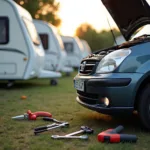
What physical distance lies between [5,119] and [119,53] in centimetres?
215

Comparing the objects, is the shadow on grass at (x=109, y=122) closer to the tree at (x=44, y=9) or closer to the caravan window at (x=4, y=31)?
the caravan window at (x=4, y=31)

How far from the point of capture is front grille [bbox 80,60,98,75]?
16.0ft

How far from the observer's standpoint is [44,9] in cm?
2939

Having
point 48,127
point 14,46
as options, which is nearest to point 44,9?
point 14,46

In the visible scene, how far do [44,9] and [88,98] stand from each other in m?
25.5

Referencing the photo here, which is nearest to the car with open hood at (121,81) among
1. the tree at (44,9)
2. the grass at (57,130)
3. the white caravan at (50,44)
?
the grass at (57,130)

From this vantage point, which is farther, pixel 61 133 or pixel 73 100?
pixel 73 100

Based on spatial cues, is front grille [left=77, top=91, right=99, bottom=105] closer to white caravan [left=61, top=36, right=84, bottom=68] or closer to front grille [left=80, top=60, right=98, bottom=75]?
front grille [left=80, top=60, right=98, bottom=75]

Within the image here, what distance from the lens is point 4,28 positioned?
10.0 meters

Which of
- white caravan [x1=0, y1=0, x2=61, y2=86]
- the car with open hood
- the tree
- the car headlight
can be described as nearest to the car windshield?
the car with open hood

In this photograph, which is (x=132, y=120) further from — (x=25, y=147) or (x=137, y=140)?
(x=25, y=147)

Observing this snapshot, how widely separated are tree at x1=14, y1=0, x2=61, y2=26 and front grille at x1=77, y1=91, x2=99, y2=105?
20363 millimetres

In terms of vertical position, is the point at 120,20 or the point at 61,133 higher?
the point at 120,20

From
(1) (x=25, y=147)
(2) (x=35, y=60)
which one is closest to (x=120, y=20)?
(1) (x=25, y=147)
